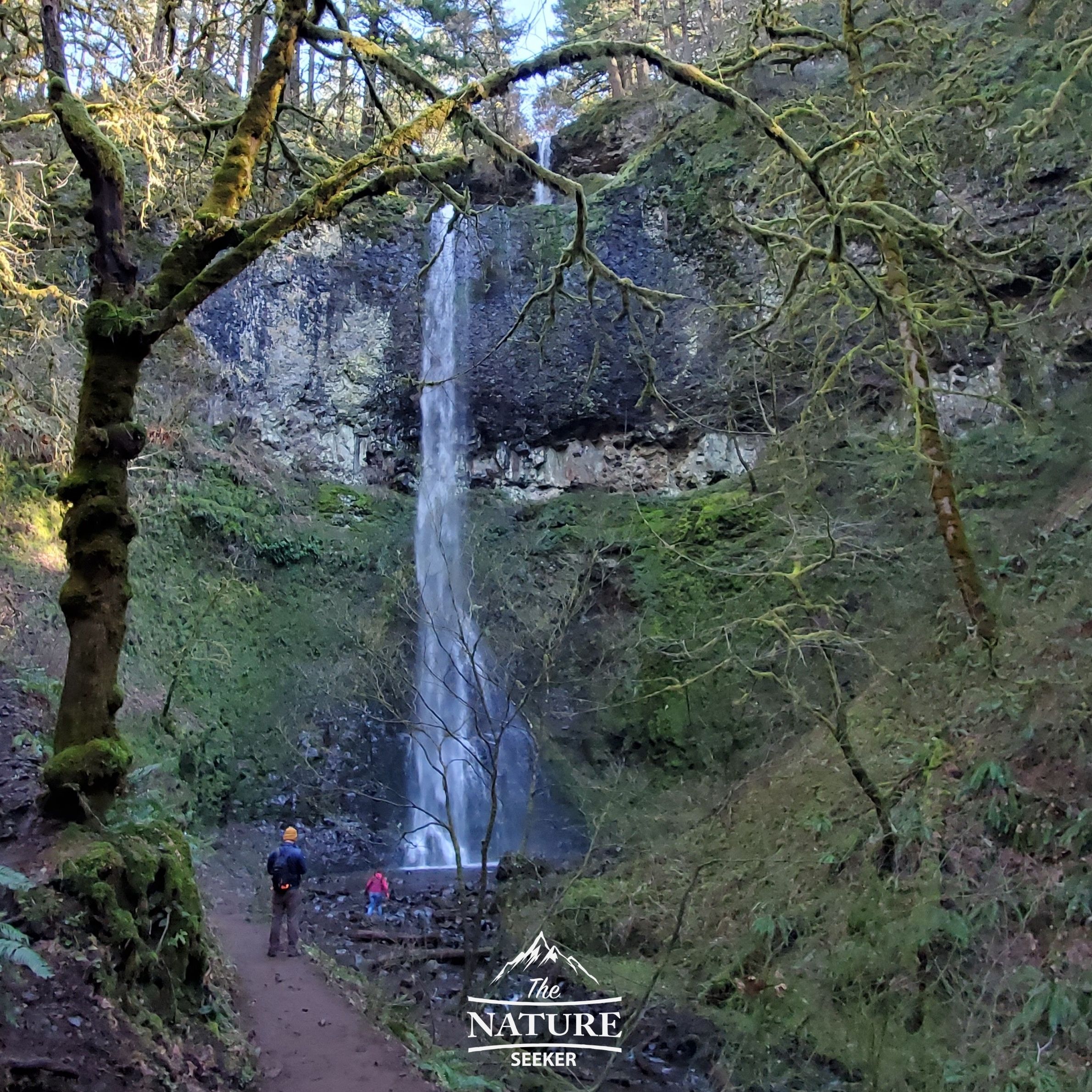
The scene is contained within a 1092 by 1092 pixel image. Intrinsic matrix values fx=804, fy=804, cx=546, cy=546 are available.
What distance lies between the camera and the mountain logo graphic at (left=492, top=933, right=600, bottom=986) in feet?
Result: 24.8

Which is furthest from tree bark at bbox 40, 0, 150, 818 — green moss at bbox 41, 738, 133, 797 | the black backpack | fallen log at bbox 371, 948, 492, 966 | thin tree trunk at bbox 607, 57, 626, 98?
thin tree trunk at bbox 607, 57, 626, 98

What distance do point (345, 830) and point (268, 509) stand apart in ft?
23.4

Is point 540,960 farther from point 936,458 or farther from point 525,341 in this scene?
point 525,341

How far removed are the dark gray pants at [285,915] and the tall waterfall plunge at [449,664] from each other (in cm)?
328

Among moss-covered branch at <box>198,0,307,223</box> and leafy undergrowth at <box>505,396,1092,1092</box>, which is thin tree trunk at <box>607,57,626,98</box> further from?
moss-covered branch at <box>198,0,307,223</box>

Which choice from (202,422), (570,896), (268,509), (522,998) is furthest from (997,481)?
(202,422)

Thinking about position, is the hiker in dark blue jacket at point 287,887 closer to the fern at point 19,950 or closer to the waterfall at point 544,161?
the fern at point 19,950

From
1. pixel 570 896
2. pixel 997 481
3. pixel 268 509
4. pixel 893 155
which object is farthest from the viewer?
pixel 268 509

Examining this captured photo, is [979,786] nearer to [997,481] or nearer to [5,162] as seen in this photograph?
[997,481]

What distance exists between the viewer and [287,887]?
23.3 ft

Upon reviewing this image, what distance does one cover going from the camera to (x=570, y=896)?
905cm

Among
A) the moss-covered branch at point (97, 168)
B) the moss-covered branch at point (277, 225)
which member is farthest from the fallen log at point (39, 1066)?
the moss-covered branch at point (97, 168)

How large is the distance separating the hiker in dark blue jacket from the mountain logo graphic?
1.98 metres

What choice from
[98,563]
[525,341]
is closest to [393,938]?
[98,563]
